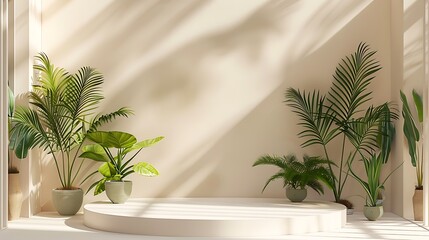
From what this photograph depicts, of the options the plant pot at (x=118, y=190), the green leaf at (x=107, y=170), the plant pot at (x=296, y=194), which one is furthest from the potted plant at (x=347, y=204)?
the green leaf at (x=107, y=170)

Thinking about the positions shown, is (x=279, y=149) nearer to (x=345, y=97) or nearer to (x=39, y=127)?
(x=345, y=97)

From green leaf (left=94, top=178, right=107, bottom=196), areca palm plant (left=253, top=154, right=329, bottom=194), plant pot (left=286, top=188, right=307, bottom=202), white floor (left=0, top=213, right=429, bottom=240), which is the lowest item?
white floor (left=0, top=213, right=429, bottom=240)

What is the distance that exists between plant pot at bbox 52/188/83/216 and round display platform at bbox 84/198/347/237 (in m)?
0.49

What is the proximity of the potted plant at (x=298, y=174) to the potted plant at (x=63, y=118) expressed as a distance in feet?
7.49

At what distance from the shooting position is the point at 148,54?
10312 mm

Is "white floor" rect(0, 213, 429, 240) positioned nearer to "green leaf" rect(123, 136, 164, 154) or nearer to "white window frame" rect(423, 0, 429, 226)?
"white window frame" rect(423, 0, 429, 226)

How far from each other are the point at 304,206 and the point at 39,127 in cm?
374

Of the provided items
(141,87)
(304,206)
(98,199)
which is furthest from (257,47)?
(98,199)

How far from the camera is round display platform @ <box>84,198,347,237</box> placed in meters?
7.91

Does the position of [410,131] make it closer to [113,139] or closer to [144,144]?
[144,144]

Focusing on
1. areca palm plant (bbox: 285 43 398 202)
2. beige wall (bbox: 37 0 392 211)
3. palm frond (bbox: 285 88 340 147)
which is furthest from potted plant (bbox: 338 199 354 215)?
palm frond (bbox: 285 88 340 147)

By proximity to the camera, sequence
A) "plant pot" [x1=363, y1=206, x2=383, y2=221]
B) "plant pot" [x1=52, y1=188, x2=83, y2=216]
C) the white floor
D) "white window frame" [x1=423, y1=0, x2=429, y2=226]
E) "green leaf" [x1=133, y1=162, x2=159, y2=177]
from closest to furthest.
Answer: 1. the white floor
2. "white window frame" [x1=423, y1=0, x2=429, y2=226]
3. "plant pot" [x1=363, y1=206, x2=383, y2=221]
4. "green leaf" [x1=133, y1=162, x2=159, y2=177]
5. "plant pot" [x1=52, y1=188, x2=83, y2=216]

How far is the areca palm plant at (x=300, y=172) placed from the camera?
936cm

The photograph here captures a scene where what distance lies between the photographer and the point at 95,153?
960 cm
